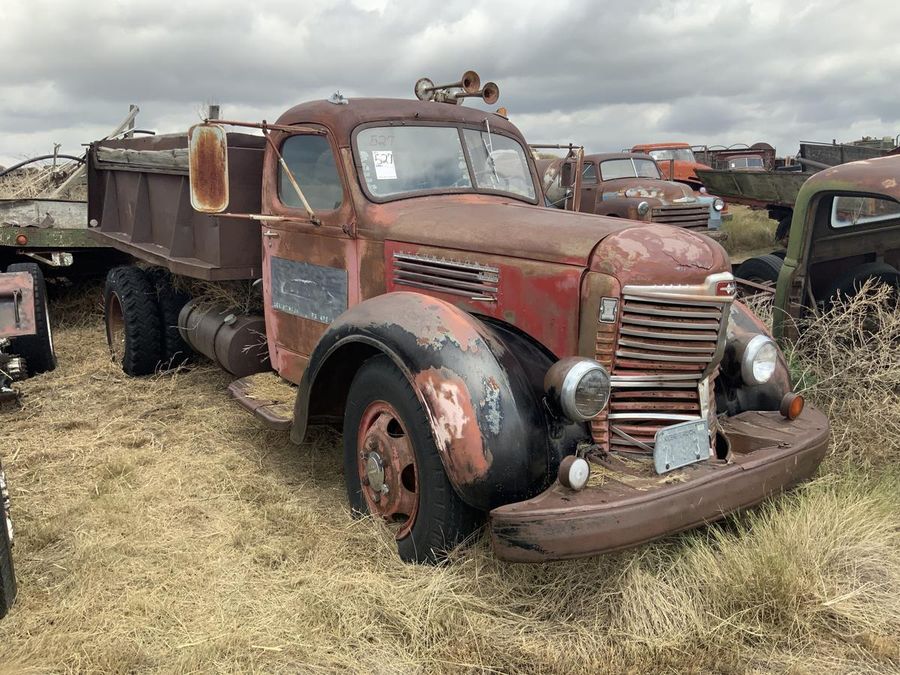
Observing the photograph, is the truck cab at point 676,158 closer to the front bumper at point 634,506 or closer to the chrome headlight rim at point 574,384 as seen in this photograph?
the front bumper at point 634,506

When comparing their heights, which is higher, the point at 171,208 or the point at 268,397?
the point at 171,208

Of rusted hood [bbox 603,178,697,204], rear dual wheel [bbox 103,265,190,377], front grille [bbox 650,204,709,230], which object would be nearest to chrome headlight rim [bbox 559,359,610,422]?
rear dual wheel [bbox 103,265,190,377]

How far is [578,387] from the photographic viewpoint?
276 cm

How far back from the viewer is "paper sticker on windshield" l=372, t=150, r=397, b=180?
4.01 metres

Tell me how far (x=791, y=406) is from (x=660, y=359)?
78cm

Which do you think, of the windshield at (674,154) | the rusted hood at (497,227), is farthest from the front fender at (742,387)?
the windshield at (674,154)

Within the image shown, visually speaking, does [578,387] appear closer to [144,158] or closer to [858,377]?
[858,377]

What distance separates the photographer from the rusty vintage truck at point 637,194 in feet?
38.2

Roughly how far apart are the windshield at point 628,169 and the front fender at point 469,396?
32.7 feet

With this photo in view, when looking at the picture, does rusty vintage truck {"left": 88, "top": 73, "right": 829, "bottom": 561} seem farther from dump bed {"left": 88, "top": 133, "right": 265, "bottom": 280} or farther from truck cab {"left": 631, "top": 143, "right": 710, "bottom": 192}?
truck cab {"left": 631, "top": 143, "right": 710, "bottom": 192}

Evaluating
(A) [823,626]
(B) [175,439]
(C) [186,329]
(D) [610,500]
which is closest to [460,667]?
(D) [610,500]

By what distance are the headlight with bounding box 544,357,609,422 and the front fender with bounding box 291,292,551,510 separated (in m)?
0.14

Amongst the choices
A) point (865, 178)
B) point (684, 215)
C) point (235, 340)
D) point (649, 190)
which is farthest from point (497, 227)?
point (684, 215)

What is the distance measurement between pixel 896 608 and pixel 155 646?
2704 mm
